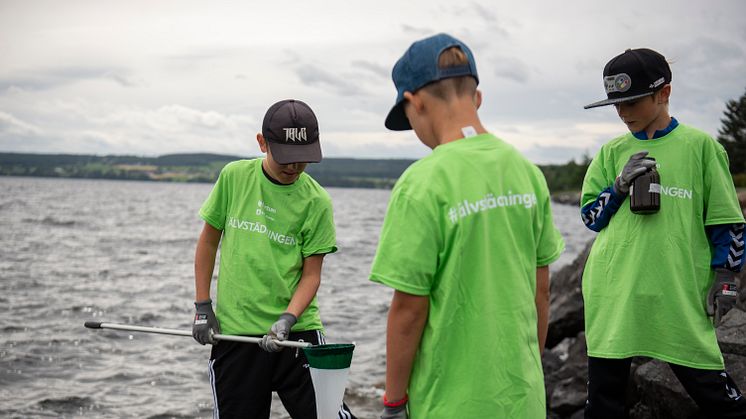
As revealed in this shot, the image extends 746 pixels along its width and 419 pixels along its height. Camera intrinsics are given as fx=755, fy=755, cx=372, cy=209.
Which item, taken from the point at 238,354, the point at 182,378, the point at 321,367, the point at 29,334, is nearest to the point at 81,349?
the point at 29,334

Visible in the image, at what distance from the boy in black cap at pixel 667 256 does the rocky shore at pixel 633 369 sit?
50 cm

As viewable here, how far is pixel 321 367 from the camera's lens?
3.72 metres

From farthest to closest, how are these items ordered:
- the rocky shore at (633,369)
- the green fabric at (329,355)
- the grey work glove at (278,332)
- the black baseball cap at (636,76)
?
1. the rocky shore at (633,369)
2. the black baseball cap at (636,76)
3. the grey work glove at (278,332)
4. the green fabric at (329,355)

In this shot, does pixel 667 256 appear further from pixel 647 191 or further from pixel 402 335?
pixel 402 335

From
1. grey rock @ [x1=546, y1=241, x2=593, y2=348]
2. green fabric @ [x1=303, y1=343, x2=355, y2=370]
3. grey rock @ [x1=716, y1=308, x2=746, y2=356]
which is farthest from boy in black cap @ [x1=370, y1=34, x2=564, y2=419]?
grey rock @ [x1=546, y1=241, x2=593, y2=348]

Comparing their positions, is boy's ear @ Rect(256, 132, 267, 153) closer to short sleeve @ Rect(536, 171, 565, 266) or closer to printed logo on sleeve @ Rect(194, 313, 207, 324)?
printed logo on sleeve @ Rect(194, 313, 207, 324)

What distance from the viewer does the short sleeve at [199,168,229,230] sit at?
4733 millimetres

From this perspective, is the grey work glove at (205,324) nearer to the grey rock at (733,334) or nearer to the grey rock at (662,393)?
the grey rock at (662,393)

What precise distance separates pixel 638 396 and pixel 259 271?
3.68m

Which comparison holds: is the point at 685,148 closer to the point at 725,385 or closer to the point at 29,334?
the point at 725,385

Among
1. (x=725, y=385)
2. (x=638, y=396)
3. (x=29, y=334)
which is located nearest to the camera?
(x=725, y=385)

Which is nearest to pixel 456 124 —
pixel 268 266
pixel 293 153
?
pixel 293 153

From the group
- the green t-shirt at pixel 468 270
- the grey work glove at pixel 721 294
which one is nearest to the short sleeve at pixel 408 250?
the green t-shirt at pixel 468 270

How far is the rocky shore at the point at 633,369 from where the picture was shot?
19.6 ft
